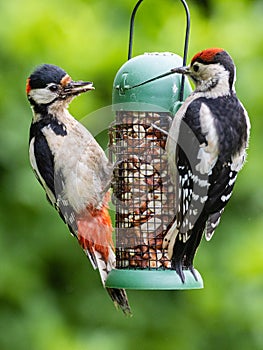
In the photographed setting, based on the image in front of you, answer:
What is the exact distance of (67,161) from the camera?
230 inches

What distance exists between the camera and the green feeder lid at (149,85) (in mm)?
5375

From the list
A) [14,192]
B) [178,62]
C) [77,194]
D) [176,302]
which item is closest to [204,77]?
[178,62]

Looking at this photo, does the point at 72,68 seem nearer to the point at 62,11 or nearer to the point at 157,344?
the point at 62,11

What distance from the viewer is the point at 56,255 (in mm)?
7238

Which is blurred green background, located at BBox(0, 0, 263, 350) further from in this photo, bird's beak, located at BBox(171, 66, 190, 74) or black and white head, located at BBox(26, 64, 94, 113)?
bird's beak, located at BBox(171, 66, 190, 74)

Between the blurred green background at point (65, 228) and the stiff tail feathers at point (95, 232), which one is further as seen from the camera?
the blurred green background at point (65, 228)

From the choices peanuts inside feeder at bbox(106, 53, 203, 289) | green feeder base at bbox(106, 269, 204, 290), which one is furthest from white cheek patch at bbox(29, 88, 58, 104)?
green feeder base at bbox(106, 269, 204, 290)

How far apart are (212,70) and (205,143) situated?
0.37 m

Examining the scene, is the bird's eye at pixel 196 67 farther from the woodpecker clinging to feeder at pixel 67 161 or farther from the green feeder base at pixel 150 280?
the green feeder base at pixel 150 280

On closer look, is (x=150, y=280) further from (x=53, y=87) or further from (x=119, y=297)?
(x=53, y=87)

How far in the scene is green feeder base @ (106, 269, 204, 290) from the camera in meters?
5.29

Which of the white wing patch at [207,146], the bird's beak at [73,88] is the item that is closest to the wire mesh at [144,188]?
the bird's beak at [73,88]

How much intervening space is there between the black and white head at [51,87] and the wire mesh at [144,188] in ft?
0.91

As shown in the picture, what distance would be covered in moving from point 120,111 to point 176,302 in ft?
7.38
